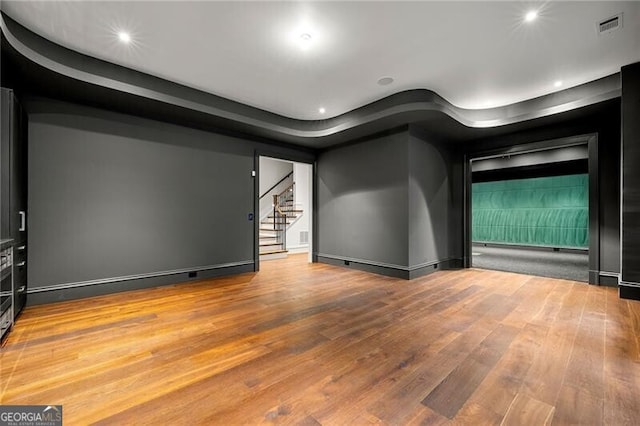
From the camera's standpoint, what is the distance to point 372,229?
5355mm

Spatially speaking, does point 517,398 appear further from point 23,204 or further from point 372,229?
point 23,204

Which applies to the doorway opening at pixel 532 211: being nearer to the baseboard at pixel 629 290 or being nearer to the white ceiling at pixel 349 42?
the baseboard at pixel 629 290

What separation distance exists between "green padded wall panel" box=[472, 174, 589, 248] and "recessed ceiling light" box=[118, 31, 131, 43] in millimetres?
11056

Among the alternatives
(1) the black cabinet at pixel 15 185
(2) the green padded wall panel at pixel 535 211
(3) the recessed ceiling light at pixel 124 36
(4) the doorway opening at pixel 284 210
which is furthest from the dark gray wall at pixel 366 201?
(2) the green padded wall panel at pixel 535 211

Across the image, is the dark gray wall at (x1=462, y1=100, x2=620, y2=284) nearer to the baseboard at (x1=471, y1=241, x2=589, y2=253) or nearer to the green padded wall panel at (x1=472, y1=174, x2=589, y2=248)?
the baseboard at (x1=471, y1=241, x2=589, y2=253)

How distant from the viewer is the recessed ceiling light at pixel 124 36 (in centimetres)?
283

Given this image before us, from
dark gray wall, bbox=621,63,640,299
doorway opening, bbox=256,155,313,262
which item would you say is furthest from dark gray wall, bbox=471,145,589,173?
doorway opening, bbox=256,155,313,262

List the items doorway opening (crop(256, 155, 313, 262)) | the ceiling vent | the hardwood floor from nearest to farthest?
1. the hardwood floor
2. the ceiling vent
3. doorway opening (crop(256, 155, 313, 262))

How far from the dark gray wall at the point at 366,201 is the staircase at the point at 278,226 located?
1659mm

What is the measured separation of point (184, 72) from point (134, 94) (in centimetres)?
68

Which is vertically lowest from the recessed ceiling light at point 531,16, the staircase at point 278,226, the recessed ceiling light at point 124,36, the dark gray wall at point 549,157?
the staircase at point 278,226

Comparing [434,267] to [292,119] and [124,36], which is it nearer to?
[292,119]

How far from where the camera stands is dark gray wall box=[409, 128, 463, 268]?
4953 millimetres

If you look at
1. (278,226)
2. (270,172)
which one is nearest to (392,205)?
(278,226)
